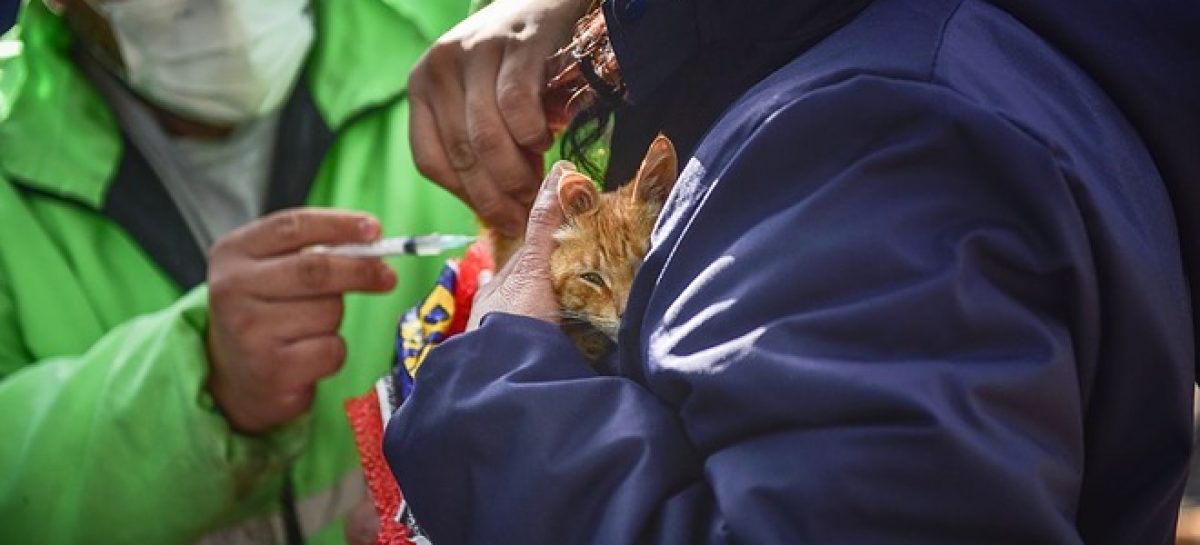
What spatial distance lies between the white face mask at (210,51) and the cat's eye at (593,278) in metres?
1.09

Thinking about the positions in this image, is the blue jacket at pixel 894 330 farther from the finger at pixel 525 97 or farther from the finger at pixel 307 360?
the finger at pixel 307 360

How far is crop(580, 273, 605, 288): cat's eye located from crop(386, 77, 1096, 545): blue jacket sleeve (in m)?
0.47

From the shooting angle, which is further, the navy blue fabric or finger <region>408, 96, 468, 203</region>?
the navy blue fabric

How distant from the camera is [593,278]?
5.11ft

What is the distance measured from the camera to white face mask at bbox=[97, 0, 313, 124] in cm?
235

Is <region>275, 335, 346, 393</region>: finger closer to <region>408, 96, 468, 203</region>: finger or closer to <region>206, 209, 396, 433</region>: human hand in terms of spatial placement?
<region>206, 209, 396, 433</region>: human hand

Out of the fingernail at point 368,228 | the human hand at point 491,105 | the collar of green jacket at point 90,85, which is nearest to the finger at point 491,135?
the human hand at point 491,105

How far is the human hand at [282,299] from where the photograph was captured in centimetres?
192

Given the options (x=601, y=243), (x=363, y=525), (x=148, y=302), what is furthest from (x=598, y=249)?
(x=148, y=302)

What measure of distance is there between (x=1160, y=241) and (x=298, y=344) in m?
1.27

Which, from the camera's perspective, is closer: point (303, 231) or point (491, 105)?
point (491, 105)

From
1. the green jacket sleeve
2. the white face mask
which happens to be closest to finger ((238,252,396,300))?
the green jacket sleeve

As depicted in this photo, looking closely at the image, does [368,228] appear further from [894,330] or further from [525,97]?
[894,330]

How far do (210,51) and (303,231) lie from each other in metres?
0.62
